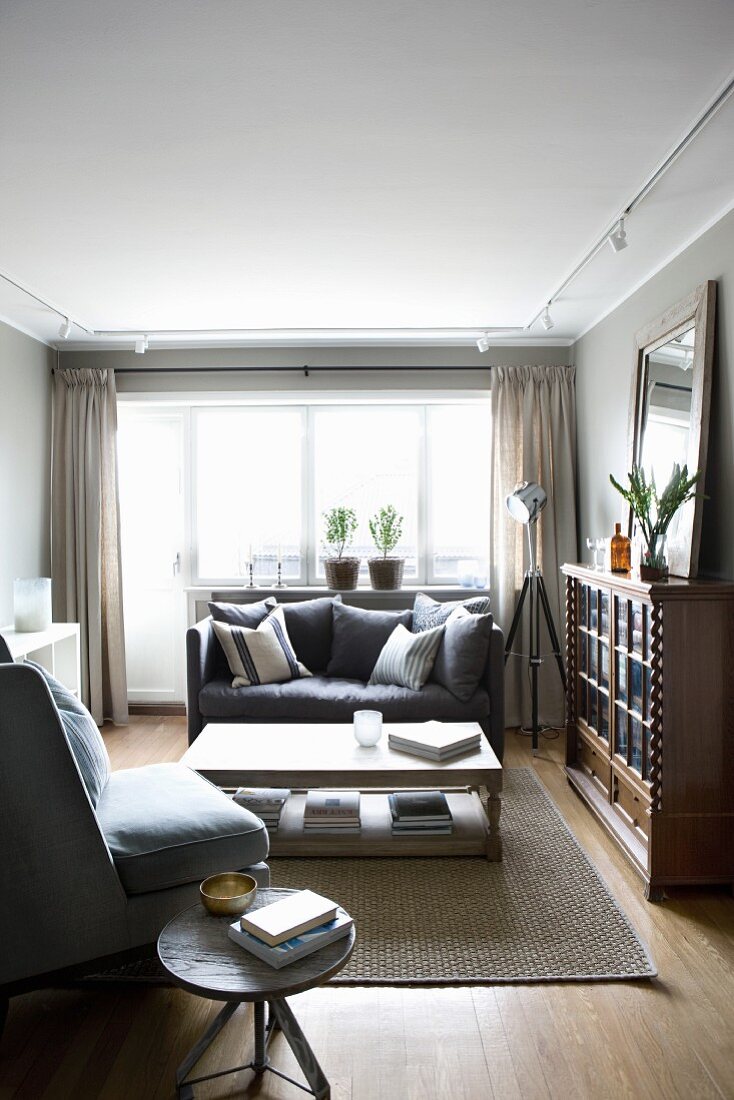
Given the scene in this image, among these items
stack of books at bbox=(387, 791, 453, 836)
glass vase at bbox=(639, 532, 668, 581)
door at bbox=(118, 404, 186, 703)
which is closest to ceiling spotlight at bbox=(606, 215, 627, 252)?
glass vase at bbox=(639, 532, 668, 581)

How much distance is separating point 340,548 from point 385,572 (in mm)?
401

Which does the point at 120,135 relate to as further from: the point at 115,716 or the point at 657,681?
the point at 115,716

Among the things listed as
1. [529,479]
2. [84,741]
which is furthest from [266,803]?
[529,479]

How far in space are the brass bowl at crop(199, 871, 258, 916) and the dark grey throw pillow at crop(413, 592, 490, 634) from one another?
260 centimetres

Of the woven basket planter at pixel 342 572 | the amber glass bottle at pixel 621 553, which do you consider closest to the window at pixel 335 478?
the woven basket planter at pixel 342 572

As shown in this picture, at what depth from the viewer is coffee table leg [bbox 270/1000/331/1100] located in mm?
1680

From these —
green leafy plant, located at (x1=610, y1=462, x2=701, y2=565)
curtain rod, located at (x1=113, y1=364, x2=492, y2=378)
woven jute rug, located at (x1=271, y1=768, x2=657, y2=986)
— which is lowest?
woven jute rug, located at (x1=271, y1=768, x2=657, y2=986)

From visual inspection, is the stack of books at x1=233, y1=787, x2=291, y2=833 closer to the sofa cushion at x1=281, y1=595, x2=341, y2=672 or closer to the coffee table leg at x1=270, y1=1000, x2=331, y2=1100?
the sofa cushion at x1=281, y1=595, x2=341, y2=672

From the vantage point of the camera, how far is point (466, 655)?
3.98 m

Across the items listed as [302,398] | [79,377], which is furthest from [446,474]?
[79,377]

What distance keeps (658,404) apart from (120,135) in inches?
99.3

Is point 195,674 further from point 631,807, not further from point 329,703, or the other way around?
point 631,807

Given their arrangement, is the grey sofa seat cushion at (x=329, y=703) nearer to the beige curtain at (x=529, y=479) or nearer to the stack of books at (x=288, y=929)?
the beige curtain at (x=529, y=479)

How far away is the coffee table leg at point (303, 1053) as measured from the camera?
66.1 inches
